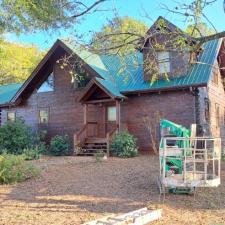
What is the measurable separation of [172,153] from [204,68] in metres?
10.1

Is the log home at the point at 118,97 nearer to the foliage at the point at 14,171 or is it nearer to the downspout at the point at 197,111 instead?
the downspout at the point at 197,111

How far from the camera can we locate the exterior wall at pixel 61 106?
21094 mm

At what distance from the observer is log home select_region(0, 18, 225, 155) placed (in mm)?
17641

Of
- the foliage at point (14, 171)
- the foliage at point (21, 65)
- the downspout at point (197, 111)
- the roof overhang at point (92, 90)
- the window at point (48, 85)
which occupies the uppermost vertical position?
the foliage at point (21, 65)

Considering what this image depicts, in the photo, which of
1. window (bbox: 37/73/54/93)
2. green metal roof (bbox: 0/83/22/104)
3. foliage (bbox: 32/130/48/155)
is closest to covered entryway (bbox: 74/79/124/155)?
foliage (bbox: 32/130/48/155)

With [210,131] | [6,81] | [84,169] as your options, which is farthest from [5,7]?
[6,81]

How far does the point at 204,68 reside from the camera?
57.9 ft

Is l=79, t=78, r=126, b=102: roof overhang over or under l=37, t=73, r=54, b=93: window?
under

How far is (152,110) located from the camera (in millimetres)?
18594

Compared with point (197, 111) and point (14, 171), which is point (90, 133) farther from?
point (14, 171)

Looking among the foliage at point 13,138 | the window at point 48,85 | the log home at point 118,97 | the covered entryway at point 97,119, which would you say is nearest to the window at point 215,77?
the log home at point 118,97

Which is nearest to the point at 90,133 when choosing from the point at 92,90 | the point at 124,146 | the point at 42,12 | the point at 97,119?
the point at 97,119

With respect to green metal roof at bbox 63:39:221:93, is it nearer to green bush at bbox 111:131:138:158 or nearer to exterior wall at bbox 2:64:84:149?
exterior wall at bbox 2:64:84:149

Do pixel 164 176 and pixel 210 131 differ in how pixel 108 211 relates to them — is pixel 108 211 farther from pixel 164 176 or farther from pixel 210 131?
pixel 210 131
